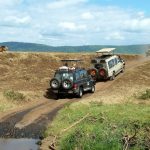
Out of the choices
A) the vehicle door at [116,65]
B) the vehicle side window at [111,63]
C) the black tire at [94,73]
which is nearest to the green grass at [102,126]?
the black tire at [94,73]

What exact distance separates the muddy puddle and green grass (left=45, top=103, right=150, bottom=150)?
1.08 metres

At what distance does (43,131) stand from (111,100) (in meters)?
8.34

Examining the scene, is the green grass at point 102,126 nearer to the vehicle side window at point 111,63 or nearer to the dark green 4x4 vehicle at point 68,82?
the dark green 4x4 vehicle at point 68,82

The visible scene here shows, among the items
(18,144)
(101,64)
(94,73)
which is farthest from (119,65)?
(18,144)

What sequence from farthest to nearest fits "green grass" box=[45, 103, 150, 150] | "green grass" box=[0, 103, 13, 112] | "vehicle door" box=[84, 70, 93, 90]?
"vehicle door" box=[84, 70, 93, 90] < "green grass" box=[0, 103, 13, 112] < "green grass" box=[45, 103, 150, 150]

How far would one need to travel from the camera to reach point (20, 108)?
2997cm

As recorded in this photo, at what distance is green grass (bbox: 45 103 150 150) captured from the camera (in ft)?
61.3

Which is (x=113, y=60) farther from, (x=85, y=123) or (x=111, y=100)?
(x=85, y=123)

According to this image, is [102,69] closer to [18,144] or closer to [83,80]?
[83,80]

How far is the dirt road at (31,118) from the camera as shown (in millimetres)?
24000

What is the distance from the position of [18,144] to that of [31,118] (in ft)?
16.1

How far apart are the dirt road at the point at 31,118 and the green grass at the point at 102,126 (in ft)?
2.61

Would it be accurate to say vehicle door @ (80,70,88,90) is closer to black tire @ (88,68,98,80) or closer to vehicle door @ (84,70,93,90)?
vehicle door @ (84,70,93,90)

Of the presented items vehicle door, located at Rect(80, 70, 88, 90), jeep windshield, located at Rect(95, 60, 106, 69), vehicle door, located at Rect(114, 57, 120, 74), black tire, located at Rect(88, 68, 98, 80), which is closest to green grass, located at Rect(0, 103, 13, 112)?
vehicle door, located at Rect(80, 70, 88, 90)
